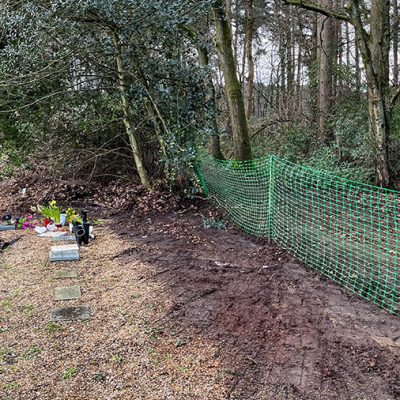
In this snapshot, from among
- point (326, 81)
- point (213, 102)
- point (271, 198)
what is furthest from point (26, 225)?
point (326, 81)

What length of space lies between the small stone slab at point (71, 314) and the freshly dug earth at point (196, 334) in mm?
78

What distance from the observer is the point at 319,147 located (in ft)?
30.2

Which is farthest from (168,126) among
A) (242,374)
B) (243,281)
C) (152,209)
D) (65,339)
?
(242,374)

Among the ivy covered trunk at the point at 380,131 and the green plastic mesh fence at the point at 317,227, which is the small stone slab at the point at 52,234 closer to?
the green plastic mesh fence at the point at 317,227

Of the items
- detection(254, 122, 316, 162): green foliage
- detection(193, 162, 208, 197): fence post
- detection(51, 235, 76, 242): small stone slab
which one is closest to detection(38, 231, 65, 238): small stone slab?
detection(51, 235, 76, 242): small stone slab

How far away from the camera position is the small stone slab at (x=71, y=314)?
3238mm

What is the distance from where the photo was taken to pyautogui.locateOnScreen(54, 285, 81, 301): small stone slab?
143 inches

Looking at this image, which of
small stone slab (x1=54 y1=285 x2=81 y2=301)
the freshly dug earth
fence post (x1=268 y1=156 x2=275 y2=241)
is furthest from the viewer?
fence post (x1=268 y1=156 x2=275 y2=241)

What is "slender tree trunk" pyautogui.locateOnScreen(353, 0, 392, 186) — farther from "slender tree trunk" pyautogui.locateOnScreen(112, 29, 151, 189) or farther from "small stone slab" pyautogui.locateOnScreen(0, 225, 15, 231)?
"small stone slab" pyautogui.locateOnScreen(0, 225, 15, 231)

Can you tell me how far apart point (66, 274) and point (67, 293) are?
500mm

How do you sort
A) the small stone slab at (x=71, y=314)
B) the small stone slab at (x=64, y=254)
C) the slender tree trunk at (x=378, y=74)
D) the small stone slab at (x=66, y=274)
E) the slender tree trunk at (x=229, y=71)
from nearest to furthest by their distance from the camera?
the small stone slab at (x=71, y=314) → the small stone slab at (x=66, y=274) → the small stone slab at (x=64, y=254) → the slender tree trunk at (x=229, y=71) → the slender tree trunk at (x=378, y=74)

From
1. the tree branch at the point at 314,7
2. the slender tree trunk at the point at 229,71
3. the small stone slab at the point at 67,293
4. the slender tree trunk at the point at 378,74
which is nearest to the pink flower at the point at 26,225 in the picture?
the small stone slab at the point at 67,293

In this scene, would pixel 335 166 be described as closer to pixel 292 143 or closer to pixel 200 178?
pixel 292 143

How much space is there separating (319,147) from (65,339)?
752 centimetres
